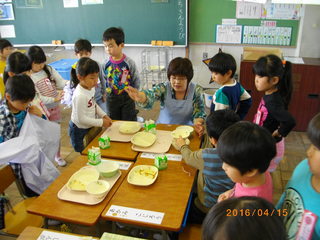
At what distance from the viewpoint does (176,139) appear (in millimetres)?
1959

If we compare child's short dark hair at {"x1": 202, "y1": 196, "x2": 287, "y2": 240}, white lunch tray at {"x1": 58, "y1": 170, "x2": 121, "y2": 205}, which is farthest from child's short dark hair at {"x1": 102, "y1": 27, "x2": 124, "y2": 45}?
child's short dark hair at {"x1": 202, "y1": 196, "x2": 287, "y2": 240}

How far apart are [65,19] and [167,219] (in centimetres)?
443

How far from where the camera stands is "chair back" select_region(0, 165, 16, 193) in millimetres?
1698

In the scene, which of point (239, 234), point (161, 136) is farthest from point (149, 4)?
point (239, 234)

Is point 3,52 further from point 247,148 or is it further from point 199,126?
point 247,148

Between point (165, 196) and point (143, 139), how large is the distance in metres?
0.65

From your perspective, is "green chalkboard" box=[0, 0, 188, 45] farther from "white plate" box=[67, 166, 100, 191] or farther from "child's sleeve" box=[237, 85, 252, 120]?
"white plate" box=[67, 166, 100, 191]

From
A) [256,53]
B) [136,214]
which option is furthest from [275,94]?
[256,53]

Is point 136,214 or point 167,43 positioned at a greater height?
point 167,43

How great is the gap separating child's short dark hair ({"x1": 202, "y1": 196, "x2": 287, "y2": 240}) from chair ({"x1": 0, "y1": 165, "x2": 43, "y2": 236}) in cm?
139

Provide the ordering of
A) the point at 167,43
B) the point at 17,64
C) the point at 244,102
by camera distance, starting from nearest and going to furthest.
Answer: the point at 244,102, the point at 17,64, the point at 167,43

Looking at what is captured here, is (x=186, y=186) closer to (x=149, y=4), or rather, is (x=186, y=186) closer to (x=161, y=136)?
(x=161, y=136)

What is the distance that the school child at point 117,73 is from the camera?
274 cm

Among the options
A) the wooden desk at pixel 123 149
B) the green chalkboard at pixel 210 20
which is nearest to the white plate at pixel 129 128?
the wooden desk at pixel 123 149
